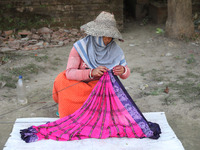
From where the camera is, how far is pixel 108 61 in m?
3.03

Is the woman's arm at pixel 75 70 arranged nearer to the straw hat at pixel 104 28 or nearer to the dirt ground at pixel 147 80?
the straw hat at pixel 104 28

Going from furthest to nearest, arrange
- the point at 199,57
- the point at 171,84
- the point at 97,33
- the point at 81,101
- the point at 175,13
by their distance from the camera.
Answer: the point at 175,13
the point at 199,57
the point at 171,84
the point at 81,101
the point at 97,33

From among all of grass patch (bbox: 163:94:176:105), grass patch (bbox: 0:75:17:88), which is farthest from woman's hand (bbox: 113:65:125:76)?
grass patch (bbox: 0:75:17:88)

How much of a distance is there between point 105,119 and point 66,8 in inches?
220

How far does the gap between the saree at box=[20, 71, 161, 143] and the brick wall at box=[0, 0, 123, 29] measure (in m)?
5.31

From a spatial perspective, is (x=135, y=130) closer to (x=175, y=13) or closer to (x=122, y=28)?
(x=175, y=13)

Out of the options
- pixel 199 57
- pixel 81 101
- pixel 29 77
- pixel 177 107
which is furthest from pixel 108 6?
pixel 81 101

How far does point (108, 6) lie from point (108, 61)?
5114mm

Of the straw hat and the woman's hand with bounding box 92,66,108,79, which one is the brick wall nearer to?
the straw hat

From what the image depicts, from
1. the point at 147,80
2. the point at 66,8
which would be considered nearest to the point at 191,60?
the point at 147,80

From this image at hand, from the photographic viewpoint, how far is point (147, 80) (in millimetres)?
4762

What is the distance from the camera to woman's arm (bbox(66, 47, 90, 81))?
2916 millimetres

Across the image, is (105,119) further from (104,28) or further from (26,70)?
(26,70)

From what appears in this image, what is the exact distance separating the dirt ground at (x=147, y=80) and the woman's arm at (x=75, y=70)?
32.5 inches
